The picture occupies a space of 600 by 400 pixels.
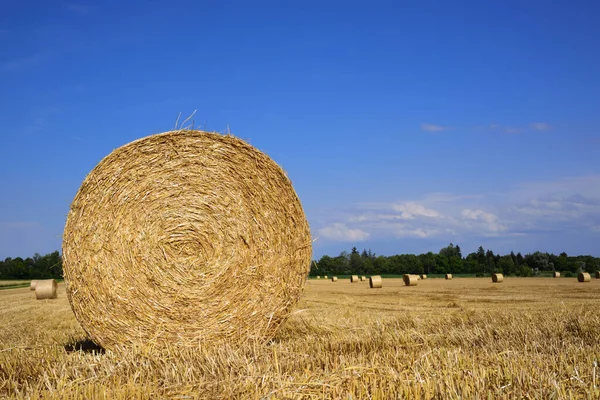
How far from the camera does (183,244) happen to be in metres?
6.22

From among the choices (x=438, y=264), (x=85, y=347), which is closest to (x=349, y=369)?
(x=85, y=347)

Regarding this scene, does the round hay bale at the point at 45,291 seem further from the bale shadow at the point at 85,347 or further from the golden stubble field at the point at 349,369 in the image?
the golden stubble field at the point at 349,369

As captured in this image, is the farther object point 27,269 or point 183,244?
point 27,269

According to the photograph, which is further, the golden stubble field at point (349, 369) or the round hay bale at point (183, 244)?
the round hay bale at point (183, 244)

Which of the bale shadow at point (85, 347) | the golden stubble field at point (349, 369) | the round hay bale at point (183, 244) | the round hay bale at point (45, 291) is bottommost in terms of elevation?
the bale shadow at point (85, 347)

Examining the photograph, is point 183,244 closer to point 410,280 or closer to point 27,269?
point 410,280

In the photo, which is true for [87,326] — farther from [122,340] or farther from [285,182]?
[285,182]

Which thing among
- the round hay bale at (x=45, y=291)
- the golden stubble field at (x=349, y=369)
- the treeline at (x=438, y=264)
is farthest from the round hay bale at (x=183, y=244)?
the treeline at (x=438, y=264)

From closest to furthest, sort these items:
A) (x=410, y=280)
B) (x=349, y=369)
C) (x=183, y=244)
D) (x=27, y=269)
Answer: (x=349, y=369), (x=183, y=244), (x=410, y=280), (x=27, y=269)

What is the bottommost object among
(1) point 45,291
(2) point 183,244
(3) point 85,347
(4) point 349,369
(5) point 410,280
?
(3) point 85,347

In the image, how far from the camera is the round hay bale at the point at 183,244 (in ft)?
19.8

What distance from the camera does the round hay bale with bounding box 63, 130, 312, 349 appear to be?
6.04m

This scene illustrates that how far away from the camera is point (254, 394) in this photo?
11.0ft

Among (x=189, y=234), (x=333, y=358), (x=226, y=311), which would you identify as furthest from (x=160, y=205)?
(x=333, y=358)
